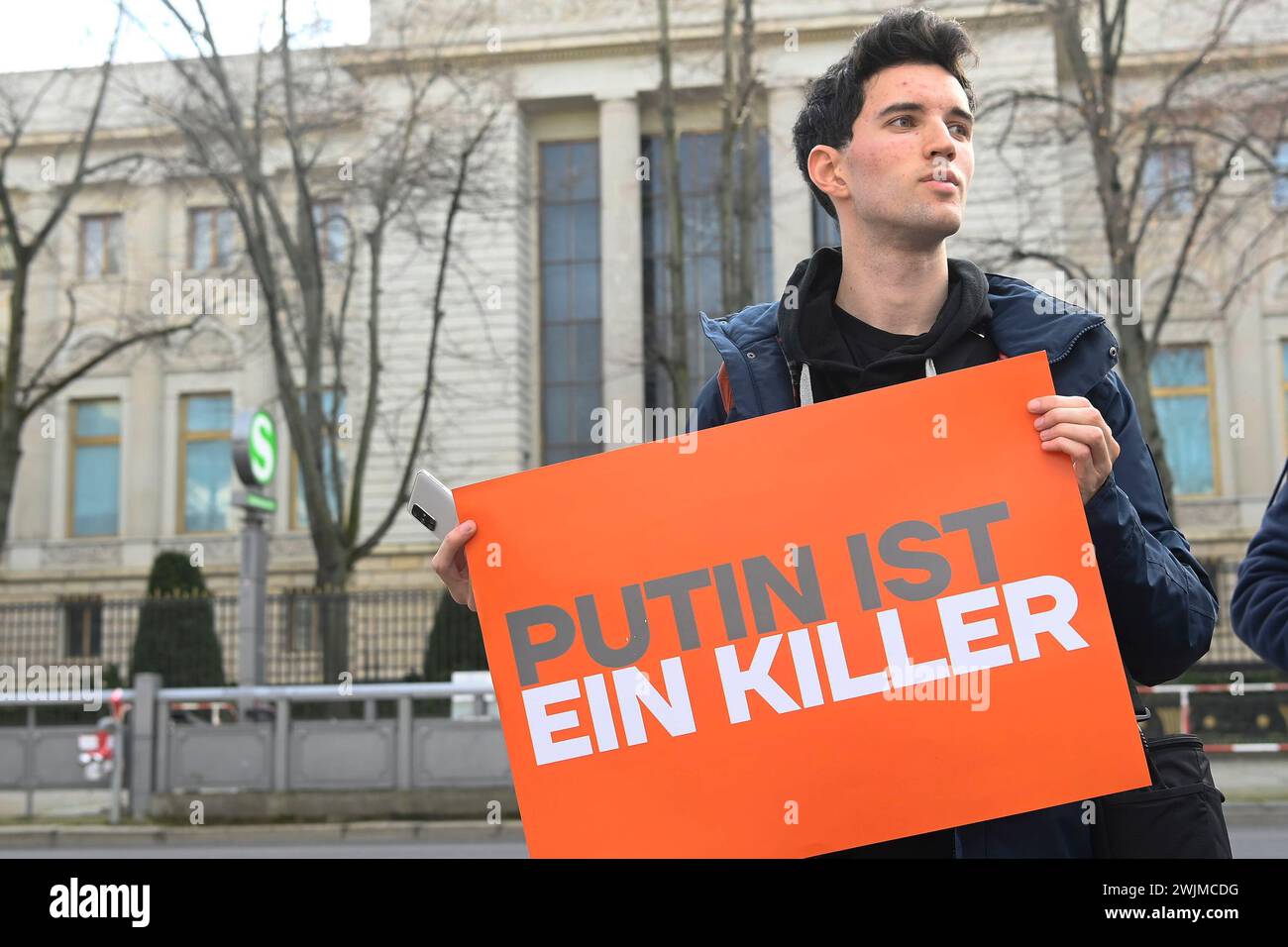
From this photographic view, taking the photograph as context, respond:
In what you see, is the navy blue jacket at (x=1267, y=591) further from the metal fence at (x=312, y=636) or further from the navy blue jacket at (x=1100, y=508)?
the metal fence at (x=312, y=636)

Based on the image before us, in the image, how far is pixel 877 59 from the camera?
2.52 m

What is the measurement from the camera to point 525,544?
7.76 feet

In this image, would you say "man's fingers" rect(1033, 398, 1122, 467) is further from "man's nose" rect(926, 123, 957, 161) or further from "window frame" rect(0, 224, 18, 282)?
"window frame" rect(0, 224, 18, 282)

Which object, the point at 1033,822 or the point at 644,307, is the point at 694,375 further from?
the point at 1033,822

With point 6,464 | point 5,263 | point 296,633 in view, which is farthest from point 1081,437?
point 5,263

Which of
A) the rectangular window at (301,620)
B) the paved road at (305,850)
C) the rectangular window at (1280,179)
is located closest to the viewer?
the paved road at (305,850)

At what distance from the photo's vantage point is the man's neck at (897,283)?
2494mm

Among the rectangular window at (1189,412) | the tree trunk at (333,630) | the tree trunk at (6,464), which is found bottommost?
the tree trunk at (333,630)

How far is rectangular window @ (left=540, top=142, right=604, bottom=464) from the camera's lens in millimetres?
36000

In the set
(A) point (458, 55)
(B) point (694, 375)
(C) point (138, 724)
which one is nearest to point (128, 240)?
(A) point (458, 55)

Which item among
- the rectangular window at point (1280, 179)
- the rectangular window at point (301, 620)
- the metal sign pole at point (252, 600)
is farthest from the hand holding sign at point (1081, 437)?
the rectangular window at point (301, 620)

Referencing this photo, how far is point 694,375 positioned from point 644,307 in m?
3.19

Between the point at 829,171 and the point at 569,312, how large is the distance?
34012 millimetres

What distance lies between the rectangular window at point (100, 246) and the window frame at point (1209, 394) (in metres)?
26.3
